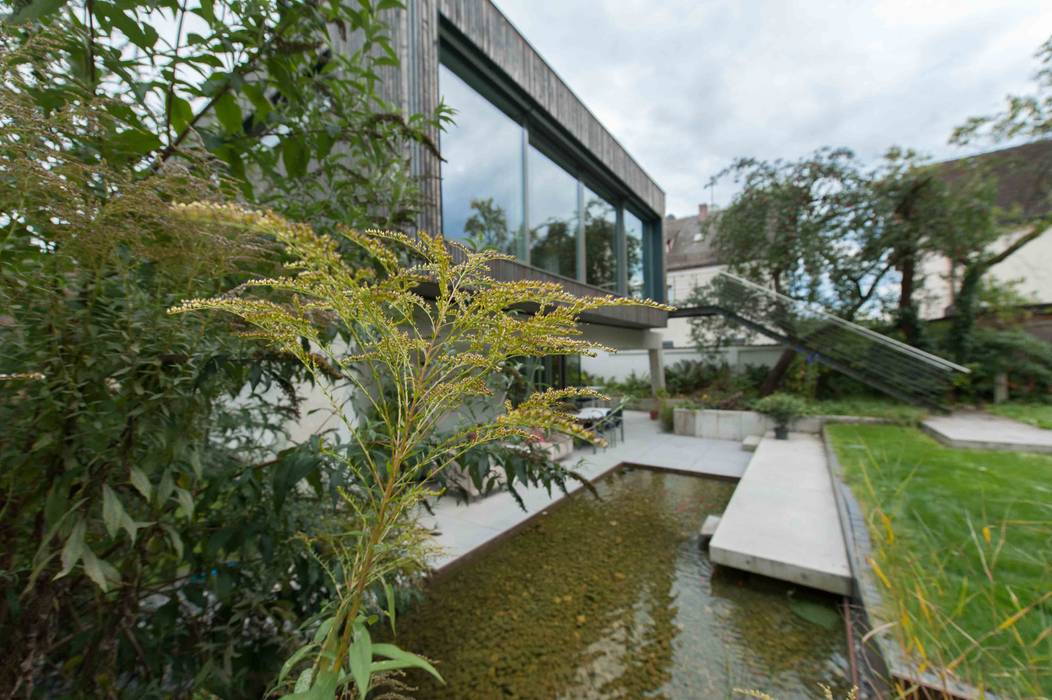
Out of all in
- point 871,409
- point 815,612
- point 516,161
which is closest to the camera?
point 815,612

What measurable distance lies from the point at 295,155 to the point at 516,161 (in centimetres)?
512

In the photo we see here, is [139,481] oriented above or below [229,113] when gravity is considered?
below

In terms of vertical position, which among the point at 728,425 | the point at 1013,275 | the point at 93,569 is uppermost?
the point at 1013,275

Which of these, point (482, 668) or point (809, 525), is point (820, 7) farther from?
point (482, 668)

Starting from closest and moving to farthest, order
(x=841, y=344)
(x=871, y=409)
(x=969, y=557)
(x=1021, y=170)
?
(x=969, y=557), (x=871, y=409), (x=841, y=344), (x=1021, y=170)

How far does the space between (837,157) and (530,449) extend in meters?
12.3

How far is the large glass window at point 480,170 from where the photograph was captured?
4840 millimetres

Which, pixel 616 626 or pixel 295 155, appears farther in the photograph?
pixel 616 626

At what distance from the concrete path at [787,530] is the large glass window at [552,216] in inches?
173

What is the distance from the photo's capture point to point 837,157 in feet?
31.4

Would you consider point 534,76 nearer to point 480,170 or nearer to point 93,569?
point 480,170

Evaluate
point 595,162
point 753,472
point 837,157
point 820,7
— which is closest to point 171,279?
point 753,472

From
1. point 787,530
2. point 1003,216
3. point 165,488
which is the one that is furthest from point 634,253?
point 165,488

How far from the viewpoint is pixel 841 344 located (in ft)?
28.8
